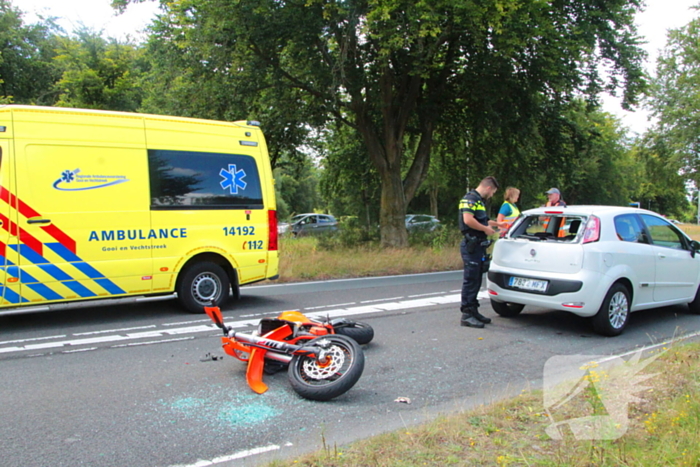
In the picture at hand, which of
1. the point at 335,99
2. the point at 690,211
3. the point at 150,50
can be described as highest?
the point at 150,50

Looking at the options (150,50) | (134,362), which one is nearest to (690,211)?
(150,50)

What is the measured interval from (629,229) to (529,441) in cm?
468

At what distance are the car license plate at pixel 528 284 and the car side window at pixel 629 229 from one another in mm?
1142

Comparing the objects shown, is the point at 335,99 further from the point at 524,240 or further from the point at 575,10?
the point at 524,240

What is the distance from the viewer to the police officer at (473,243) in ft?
24.3

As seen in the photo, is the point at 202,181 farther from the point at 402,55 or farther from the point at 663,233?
the point at 402,55

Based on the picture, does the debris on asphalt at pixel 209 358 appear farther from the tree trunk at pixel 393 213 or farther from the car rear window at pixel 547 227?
the tree trunk at pixel 393 213

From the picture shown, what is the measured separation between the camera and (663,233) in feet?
26.5

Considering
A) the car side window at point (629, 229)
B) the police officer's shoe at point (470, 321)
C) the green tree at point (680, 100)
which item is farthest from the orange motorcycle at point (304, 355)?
the green tree at point (680, 100)

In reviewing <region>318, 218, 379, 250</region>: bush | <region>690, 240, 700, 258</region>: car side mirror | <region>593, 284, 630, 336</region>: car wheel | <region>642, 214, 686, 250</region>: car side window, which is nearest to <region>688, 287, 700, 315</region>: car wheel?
<region>690, 240, 700, 258</region>: car side mirror

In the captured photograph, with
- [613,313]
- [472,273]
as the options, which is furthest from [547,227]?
[613,313]

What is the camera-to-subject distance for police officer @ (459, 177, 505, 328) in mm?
7406

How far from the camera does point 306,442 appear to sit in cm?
396

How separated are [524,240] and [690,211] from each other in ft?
394
